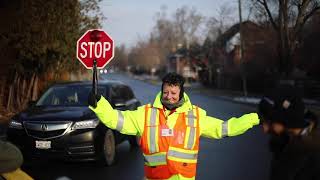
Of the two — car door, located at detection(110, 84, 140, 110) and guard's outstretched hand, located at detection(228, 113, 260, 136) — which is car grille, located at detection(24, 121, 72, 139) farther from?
guard's outstretched hand, located at detection(228, 113, 260, 136)

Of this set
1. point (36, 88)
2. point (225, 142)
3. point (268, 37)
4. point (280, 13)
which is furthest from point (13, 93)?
point (268, 37)

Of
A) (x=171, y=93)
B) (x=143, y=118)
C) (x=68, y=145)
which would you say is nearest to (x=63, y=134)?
(x=68, y=145)

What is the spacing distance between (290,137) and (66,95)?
8.44 m

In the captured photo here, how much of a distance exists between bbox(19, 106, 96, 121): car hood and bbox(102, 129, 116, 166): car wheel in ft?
1.53

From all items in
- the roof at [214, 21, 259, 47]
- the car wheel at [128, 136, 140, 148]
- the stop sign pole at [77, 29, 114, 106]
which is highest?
A: the roof at [214, 21, 259, 47]

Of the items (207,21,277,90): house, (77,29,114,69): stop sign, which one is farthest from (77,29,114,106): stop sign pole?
(207,21,277,90): house

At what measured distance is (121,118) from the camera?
453cm

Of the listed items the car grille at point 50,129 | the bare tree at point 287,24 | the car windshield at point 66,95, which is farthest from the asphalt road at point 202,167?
the bare tree at point 287,24

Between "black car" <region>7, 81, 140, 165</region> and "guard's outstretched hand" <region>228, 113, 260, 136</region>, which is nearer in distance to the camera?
"guard's outstretched hand" <region>228, 113, 260, 136</region>

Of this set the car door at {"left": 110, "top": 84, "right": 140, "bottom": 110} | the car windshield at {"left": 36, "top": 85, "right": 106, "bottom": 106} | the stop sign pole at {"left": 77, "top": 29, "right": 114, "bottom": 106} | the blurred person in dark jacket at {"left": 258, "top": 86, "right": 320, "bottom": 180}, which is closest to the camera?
the blurred person in dark jacket at {"left": 258, "top": 86, "right": 320, "bottom": 180}

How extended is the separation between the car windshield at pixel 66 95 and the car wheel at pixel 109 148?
0.91m

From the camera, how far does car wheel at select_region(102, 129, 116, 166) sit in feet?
32.6

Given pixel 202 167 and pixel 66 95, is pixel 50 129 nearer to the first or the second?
pixel 66 95

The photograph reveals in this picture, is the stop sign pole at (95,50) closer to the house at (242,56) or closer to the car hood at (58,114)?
the car hood at (58,114)
